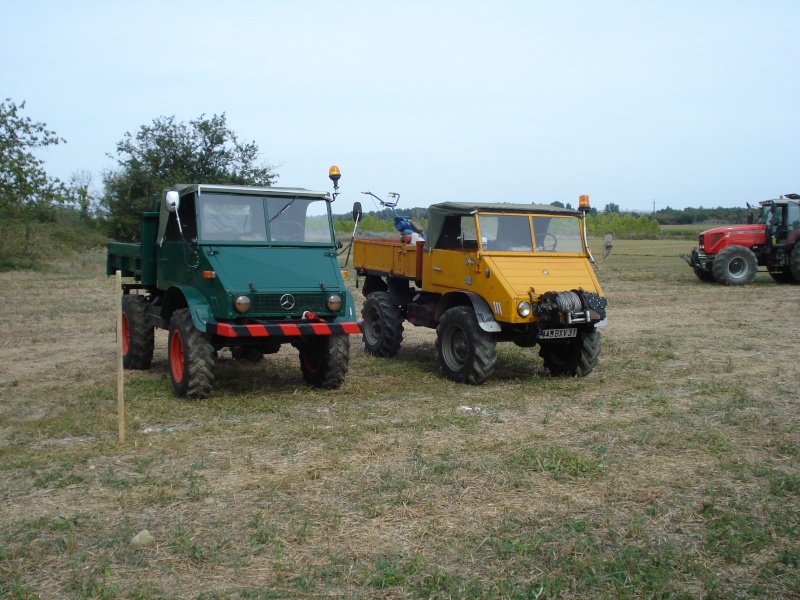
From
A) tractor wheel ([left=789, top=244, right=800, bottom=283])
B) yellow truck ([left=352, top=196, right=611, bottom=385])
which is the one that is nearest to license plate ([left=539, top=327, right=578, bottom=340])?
yellow truck ([left=352, top=196, right=611, bottom=385])

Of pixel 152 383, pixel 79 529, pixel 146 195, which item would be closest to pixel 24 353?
pixel 152 383

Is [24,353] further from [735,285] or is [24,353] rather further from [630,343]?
[735,285]

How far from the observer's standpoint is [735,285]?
22.3 metres

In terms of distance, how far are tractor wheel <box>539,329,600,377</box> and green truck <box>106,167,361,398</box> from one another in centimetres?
270

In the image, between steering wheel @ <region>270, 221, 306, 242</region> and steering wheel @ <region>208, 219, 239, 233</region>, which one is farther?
Answer: steering wheel @ <region>270, 221, 306, 242</region>

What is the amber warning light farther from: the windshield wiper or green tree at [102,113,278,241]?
green tree at [102,113,278,241]

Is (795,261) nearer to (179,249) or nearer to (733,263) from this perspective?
(733,263)

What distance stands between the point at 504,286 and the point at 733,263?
50.6 feet

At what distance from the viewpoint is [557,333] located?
30.6 ft

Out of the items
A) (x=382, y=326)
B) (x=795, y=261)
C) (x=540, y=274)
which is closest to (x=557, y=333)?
(x=540, y=274)

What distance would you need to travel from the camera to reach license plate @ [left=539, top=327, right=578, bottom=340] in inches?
364

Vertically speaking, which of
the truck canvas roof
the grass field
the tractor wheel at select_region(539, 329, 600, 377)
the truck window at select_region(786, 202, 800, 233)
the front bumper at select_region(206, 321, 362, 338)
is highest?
the truck window at select_region(786, 202, 800, 233)

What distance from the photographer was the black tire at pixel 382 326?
1155cm

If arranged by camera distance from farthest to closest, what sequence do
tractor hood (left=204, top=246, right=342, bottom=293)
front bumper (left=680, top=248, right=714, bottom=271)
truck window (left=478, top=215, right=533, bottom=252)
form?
front bumper (left=680, top=248, right=714, bottom=271) < truck window (left=478, top=215, right=533, bottom=252) < tractor hood (left=204, top=246, right=342, bottom=293)
